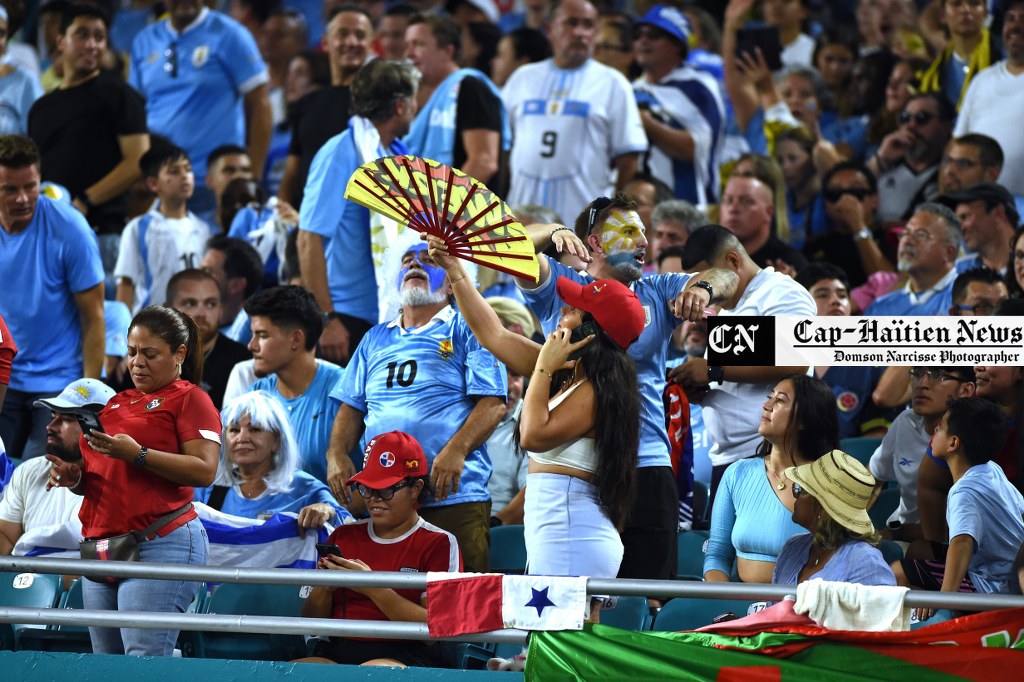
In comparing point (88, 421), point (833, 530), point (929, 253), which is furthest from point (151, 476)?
point (929, 253)

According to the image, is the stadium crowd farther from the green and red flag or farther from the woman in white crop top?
the green and red flag

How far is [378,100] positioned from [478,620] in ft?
11.0

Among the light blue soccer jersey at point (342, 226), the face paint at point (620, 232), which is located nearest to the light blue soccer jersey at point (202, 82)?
the light blue soccer jersey at point (342, 226)

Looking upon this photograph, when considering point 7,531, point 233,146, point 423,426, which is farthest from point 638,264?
point 233,146

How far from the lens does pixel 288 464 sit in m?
6.04

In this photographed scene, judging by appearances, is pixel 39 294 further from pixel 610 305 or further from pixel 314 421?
pixel 610 305

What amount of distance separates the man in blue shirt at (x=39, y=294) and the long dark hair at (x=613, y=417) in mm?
2839

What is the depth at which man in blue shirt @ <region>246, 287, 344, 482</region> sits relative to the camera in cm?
646

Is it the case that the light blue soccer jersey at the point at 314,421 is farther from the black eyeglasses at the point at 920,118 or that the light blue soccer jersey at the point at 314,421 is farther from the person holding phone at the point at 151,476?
the black eyeglasses at the point at 920,118

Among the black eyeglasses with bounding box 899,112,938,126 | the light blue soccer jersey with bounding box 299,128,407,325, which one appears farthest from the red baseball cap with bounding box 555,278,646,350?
the black eyeglasses with bounding box 899,112,938,126

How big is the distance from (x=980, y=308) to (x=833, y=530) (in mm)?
2011

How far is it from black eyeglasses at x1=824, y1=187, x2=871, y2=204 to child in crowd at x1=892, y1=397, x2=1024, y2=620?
3.46 meters

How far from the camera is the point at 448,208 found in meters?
4.89

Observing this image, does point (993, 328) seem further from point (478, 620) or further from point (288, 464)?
point (288, 464)
